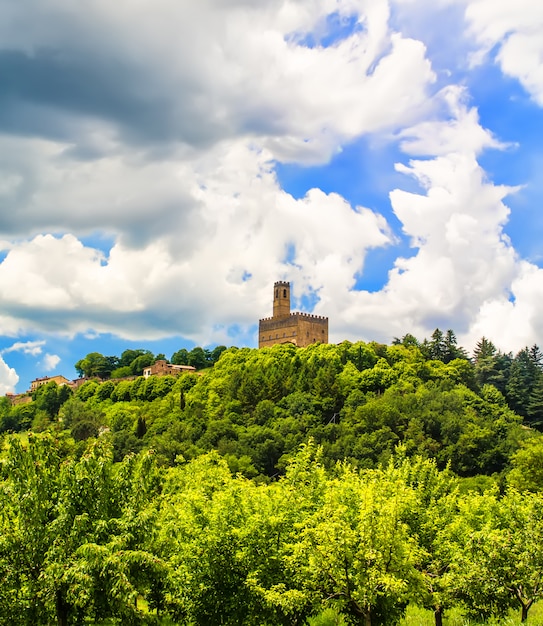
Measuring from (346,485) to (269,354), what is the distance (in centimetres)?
9936

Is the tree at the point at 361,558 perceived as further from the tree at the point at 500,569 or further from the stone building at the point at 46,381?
the stone building at the point at 46,381

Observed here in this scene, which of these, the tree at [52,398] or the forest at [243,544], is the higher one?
the tree at [52,398]

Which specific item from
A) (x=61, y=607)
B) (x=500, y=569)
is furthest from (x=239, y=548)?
(x=500, y=569)

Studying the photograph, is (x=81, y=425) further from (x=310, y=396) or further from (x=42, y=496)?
(x=42, y=496)

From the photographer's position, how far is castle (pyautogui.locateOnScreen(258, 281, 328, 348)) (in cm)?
14525

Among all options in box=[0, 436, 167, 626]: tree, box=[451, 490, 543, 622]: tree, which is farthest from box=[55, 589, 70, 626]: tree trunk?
box=[451, 490, 543, 622]: tree

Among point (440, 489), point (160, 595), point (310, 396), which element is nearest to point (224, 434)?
point (310, 396)

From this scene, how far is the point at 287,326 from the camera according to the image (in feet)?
483

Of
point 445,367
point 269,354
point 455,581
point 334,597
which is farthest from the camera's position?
point 269,354

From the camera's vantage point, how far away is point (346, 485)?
3008 cm

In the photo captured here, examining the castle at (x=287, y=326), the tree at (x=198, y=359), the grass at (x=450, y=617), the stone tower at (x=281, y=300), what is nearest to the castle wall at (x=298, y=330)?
the castle at (x=287, y=326)

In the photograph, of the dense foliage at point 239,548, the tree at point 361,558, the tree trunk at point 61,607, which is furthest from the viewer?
the tree at point 361,558

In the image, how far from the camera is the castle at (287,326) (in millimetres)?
145250

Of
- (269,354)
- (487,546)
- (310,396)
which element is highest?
(269,354)
